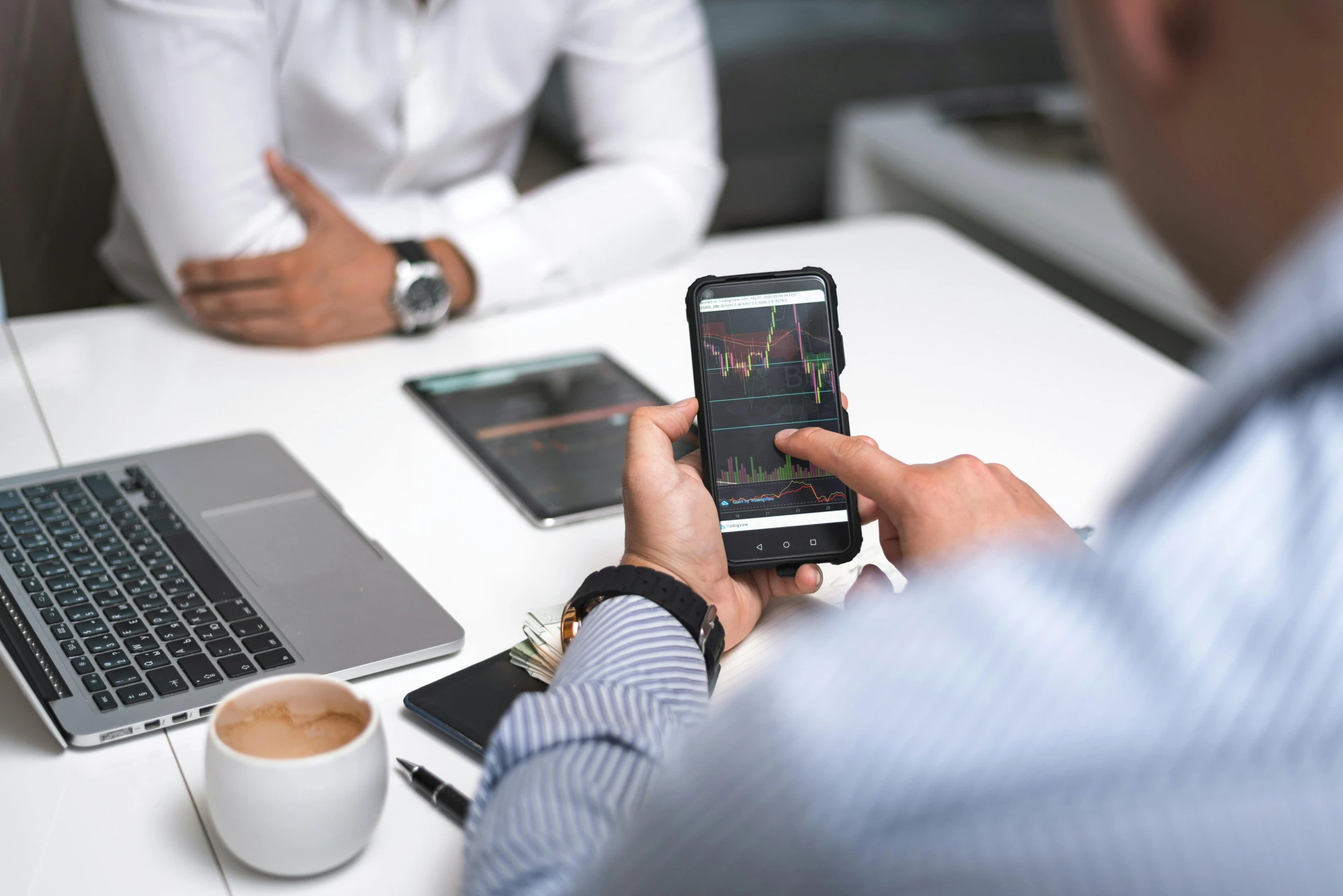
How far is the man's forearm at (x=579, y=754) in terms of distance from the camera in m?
0.48

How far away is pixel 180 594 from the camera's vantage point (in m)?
0.73

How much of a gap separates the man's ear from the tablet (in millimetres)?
458

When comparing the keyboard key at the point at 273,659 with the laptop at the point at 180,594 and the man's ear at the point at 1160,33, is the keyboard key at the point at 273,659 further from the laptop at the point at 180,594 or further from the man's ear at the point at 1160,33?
the man's ear at the point at 1160,33

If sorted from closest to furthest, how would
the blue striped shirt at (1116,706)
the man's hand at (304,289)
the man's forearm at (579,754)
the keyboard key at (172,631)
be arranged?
the blue striped shirt at (1116,706)
the man's forearm at (579,754)
the keyboard key at (172,631)
the man's hand at (304,289)

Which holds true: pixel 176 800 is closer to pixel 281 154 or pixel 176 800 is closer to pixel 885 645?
pixel 885 645

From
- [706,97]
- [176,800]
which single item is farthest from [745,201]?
[176,800]

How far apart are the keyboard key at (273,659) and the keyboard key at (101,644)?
8 cm

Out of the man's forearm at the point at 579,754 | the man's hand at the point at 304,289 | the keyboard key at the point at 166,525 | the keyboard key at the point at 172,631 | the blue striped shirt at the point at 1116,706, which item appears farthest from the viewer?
the man's hand at the point at 304,289

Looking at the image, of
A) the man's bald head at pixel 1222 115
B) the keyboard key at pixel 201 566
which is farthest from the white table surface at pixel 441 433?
the man's bald head at pixel 1222 115

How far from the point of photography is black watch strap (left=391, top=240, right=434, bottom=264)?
1202 mm

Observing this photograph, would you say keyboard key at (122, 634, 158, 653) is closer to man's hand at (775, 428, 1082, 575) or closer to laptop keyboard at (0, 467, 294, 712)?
laptop keyboard at (0, 467, 294, 712)

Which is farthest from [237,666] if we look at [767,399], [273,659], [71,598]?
[767,399]

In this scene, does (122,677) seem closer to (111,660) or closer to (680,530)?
(111,660)

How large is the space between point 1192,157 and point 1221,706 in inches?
6.2
